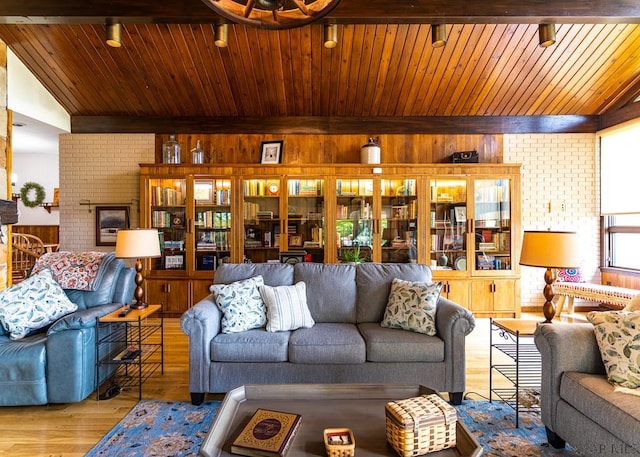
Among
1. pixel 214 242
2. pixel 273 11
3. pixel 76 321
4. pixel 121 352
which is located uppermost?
pixel 273 11

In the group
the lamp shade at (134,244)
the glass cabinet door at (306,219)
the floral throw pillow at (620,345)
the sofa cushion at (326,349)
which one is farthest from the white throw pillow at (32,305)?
the floral throw pillow at (620,345)

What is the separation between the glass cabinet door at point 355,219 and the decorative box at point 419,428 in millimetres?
3270

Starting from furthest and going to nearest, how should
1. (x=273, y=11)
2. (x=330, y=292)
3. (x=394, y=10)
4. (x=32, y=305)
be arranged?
(x=394, y=10)
(x=330, y=292)
(x=32, y=305)
(x=273, y=11)

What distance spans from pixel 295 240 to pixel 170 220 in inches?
67.6

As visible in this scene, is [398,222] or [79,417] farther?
[398,222]

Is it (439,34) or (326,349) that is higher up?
(439,34)

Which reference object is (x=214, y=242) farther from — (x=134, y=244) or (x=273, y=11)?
(x=273, y=11)

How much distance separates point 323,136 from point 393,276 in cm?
262

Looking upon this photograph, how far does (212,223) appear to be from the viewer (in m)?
4.71

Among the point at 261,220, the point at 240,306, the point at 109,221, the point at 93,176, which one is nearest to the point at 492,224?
the point at 261,220

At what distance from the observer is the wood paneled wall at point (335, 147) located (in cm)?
489

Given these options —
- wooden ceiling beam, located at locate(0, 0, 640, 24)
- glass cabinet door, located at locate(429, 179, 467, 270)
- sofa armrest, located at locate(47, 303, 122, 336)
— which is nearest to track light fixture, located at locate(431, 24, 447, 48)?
wooden ceiling beam, located at locate(0, 0, 640, 24)

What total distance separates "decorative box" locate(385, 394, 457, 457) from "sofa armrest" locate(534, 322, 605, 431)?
95 centimetres

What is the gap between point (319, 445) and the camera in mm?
1409
